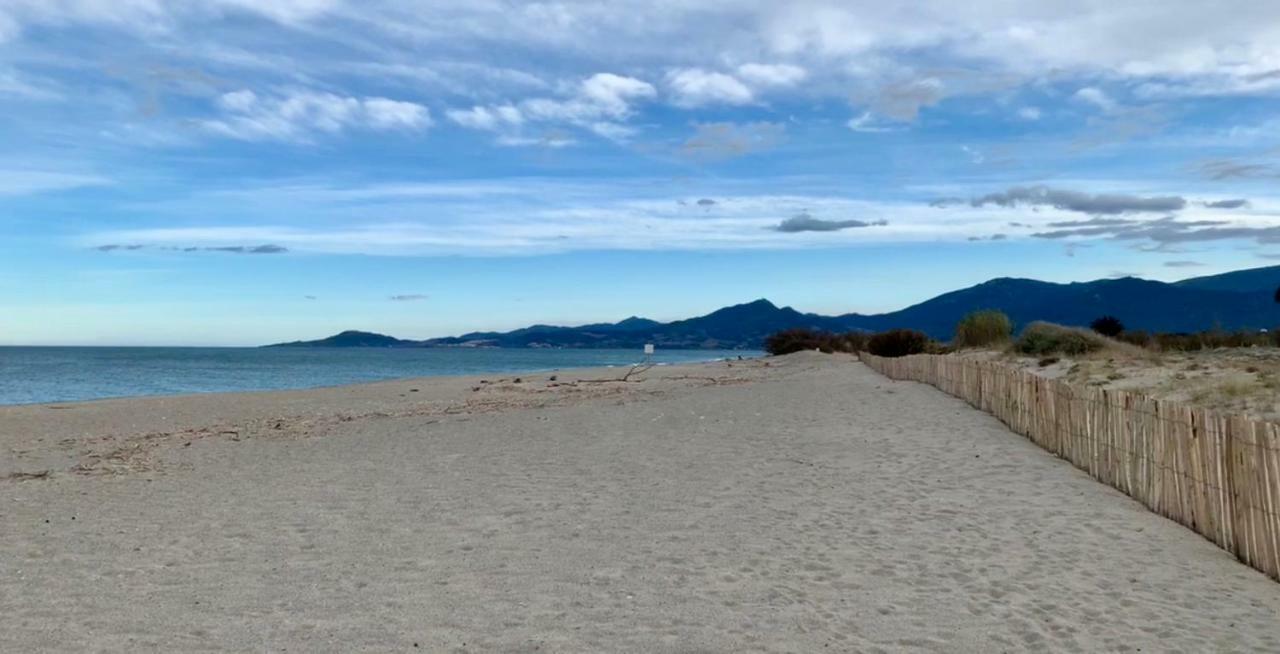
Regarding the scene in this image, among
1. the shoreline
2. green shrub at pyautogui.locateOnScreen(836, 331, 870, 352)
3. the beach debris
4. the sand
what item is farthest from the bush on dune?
the beach debris

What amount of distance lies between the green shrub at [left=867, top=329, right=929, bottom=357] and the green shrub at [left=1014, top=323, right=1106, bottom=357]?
63.4 ft

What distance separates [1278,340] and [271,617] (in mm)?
36269

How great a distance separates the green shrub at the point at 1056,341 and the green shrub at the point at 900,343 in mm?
19310

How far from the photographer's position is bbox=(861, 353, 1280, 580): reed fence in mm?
6781

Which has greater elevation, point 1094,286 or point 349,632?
point 1094,286

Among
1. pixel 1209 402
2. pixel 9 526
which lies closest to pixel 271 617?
pixel 9 526

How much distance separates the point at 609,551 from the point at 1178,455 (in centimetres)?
473

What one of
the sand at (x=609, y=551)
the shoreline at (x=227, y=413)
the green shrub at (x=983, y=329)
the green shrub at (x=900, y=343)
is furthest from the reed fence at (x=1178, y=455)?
the green shrub at (x=900, y=343)

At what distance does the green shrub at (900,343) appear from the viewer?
5800 centimetres

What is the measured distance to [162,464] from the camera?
13.2m

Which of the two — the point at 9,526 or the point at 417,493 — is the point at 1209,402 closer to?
the point at 417,493

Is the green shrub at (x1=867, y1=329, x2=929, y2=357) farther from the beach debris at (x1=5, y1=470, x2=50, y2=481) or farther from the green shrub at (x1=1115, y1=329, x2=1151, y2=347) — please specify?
the beach debris at (x1=5, y1=470, x2=50, y2=481)

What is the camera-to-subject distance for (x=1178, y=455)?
8383mm

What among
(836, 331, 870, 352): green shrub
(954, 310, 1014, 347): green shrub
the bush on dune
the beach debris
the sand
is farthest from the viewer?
(836, 331, 870, 352): green shrub
